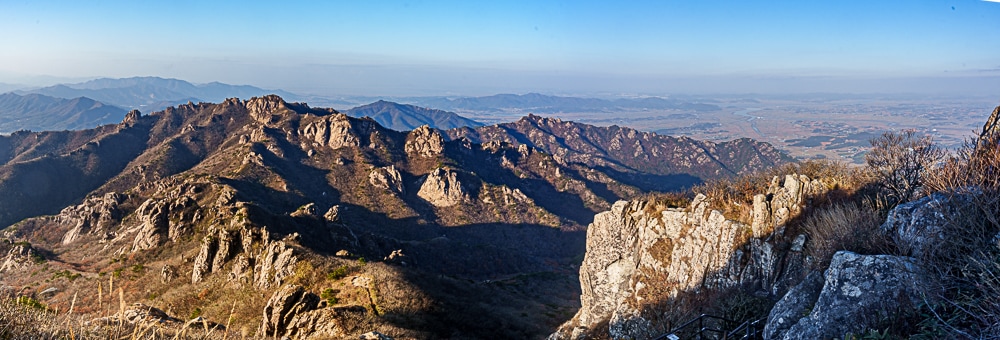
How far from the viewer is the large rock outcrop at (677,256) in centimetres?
1655

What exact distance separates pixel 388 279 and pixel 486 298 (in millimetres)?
11618

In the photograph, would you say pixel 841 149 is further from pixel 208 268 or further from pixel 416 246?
pixel 208 268

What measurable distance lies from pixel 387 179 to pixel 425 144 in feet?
92.8

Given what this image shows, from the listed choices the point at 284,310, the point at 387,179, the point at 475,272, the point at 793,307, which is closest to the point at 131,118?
the point at 387,179

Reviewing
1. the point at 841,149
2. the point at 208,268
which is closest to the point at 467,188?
the point at 208,268

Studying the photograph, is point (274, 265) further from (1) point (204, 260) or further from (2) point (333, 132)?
(2) point (333, 132)

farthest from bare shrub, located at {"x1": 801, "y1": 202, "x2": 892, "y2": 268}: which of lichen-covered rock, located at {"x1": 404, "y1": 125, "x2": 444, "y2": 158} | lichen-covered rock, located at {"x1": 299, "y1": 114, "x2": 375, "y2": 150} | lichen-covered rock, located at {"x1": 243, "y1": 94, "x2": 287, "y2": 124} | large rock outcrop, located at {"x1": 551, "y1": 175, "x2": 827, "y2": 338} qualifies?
lichen-covered rock, located at {"x1": 243, "y1": 94, "x2": 287, "y2": 124}

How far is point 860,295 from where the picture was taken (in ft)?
25.3

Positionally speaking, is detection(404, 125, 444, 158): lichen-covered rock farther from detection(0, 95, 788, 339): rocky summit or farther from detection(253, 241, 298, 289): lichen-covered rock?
detection(253, 241, 298, 289): lichen-covered rock

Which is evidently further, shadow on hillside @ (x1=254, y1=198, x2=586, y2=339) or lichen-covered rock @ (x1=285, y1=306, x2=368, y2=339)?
shadow on hillside @ (x1=254, y1=198, x2=586, y2=339)

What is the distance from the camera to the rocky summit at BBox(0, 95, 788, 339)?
1018 inches

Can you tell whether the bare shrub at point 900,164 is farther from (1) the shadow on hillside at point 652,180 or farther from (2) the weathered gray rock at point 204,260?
(1) the shadow on hillside at point 652,180

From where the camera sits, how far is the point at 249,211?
3762cm

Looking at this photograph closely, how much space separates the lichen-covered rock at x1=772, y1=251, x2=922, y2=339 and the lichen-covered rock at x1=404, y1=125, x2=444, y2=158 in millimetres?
124882
